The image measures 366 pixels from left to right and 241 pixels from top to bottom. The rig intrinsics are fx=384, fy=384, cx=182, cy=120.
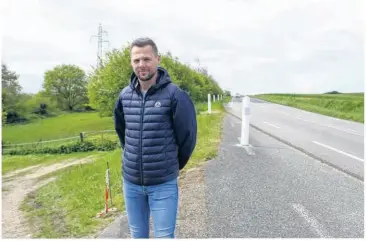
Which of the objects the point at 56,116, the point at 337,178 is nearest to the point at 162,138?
the point at 337,178

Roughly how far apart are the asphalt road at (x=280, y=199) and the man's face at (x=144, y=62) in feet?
6.88

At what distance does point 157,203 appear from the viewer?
9.70 ft

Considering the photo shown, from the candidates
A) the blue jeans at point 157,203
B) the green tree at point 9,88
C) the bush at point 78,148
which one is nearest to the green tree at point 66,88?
the green tree at point 9,88

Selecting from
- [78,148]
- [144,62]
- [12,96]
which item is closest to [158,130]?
[144,62]

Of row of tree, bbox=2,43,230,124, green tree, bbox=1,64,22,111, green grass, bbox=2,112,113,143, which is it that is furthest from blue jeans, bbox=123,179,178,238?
green tree, bbox=1,64,22,111

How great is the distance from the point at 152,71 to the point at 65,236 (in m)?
3.18

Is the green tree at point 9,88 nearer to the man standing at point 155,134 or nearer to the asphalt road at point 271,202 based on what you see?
the asphalt road at point 271,202

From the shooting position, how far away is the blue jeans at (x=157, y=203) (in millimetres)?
2945

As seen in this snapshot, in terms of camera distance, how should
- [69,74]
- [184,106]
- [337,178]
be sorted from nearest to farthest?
[184,106], [337,178], [69,74]

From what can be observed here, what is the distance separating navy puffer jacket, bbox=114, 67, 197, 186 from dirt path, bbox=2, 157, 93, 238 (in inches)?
166

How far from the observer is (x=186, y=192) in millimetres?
5941

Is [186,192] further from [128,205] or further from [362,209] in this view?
[128,205]

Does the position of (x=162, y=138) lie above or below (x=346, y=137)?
above

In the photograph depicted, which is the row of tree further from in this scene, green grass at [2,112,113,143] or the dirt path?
the dirt path
